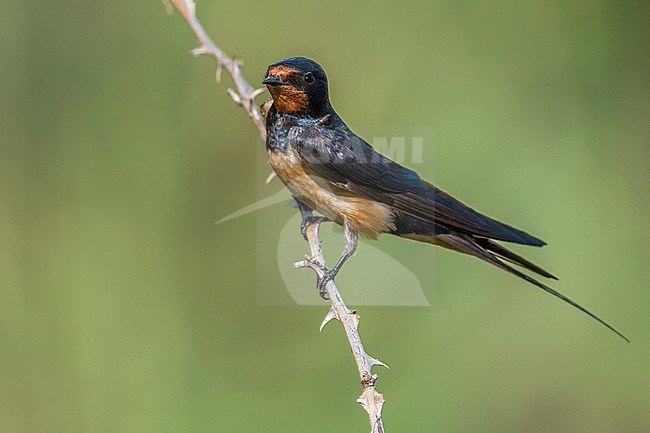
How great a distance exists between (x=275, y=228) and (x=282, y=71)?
2.56 ft

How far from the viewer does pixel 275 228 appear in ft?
8.68

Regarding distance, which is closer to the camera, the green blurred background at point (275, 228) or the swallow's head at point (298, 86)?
the swallow's head at point (298, 86)

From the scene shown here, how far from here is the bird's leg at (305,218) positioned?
2.30 metres

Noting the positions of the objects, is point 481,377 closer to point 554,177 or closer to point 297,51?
point 554,177

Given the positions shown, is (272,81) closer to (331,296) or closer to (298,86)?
(298,86)

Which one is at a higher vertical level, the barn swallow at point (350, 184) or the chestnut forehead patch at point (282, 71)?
the chestnut forehead patch at point (282, 71)

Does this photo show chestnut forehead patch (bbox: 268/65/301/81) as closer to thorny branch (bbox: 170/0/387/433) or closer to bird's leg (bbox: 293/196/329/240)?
thorny branch (bbox: 170/0/387/433)

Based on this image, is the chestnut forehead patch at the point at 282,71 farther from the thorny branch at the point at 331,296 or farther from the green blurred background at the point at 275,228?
the green blurred background at the point at 275,228

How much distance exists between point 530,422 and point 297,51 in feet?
4.51

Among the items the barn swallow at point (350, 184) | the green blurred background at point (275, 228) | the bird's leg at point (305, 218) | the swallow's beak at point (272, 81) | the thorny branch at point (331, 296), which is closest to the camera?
the thorny branch at point (331, 296)

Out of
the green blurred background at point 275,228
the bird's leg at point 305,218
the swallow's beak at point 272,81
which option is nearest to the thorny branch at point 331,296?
the swallow's beak at point 272,81

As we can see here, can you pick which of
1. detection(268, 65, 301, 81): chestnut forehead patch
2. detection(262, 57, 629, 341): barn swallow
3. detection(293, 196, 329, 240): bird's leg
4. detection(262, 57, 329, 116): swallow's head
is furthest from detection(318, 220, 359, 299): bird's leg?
detection(268, 65, 301, 81): chestnut forehead patch

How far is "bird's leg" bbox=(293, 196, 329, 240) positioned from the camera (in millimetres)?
2305

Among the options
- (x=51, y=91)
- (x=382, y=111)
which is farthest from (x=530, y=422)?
(x=51, y=91)
